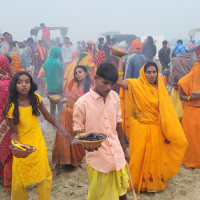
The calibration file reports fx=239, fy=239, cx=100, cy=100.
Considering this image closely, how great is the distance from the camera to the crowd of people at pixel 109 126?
2318 millimetres

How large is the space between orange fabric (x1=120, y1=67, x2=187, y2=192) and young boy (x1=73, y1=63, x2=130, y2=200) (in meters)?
1.24

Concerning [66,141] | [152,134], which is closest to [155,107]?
[152,134]

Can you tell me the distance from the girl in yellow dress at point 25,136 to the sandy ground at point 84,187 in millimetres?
908

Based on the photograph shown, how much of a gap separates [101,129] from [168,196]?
1955mm

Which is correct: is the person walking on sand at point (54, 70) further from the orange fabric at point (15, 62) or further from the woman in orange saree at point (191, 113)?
the woman in orange saree at point (191, 113)

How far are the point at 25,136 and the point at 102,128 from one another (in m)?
0.92

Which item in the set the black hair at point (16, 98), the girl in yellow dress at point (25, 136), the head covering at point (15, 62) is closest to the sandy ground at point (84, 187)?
the girl in yellow dress at point (25, 136)

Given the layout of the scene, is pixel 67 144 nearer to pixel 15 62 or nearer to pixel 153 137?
pixel 153 137

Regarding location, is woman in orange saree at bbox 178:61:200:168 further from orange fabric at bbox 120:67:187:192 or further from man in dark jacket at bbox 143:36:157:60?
man in dark jacket at bbox 143:36:157:60

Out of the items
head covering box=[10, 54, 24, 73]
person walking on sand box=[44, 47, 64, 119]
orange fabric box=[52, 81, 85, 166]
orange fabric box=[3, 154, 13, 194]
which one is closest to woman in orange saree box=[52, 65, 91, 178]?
orange fabric box=[52, 81, 85, 166]

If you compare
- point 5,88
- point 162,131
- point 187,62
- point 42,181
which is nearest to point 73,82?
point 5,88

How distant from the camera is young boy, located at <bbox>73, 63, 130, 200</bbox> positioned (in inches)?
89.7

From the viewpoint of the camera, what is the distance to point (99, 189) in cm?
233

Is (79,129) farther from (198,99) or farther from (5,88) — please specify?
(198,99)
